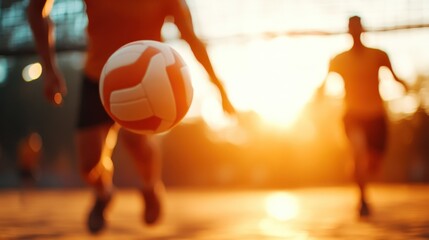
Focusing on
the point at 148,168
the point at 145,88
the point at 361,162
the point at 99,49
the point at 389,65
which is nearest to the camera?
the point at 145,88

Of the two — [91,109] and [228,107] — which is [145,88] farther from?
[91,109]

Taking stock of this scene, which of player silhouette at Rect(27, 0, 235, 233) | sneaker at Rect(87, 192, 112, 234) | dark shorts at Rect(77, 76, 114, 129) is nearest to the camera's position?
player silhouette at Rect(27, 0, 235, 233)

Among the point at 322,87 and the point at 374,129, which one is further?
the point at 322,87

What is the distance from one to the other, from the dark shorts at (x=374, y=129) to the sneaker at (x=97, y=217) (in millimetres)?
3526

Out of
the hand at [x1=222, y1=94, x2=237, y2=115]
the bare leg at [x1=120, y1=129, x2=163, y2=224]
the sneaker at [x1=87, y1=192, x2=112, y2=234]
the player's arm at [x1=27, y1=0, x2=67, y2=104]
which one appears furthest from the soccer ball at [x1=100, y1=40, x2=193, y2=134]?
the sneaker at [x1=87, y1=192, x2=112, y2=234]

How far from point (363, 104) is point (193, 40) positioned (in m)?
3.45

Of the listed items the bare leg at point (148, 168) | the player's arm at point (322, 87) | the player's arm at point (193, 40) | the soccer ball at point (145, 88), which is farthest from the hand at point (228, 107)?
the player's arm at point (322, 87)

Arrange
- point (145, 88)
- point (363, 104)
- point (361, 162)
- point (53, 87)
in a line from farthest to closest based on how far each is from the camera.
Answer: point (361, 162) → point (363, 104) → point (53, 87) → point (145, 88)

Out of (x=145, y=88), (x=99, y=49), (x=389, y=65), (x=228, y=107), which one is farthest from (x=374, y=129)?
(x=145, y=88)

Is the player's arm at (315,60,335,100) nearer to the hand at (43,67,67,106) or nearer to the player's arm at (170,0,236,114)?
the player's arm at (170,0,236,114)

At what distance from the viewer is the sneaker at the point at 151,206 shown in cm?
547

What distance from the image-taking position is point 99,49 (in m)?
4.93

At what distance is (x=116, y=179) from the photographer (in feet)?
125

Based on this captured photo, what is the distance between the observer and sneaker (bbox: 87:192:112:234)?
526 centimetres
